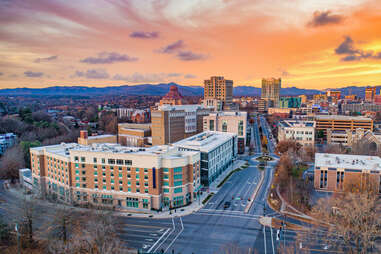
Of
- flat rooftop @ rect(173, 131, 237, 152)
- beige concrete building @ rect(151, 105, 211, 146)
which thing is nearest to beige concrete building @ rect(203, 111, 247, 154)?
beige concrete building @ rect(151, 105, 211, 146)

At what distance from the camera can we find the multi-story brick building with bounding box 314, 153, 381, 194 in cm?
5375

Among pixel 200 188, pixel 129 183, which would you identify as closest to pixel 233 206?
pixel 200 188

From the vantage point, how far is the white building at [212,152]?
63.6 metres

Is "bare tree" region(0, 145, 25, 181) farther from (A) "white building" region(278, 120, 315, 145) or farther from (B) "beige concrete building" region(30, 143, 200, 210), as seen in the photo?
(A) "white building" region(278, 120, 315, 145)

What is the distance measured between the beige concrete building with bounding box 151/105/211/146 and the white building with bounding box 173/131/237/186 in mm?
17318

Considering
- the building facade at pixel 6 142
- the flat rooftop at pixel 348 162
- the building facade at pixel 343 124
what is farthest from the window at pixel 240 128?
the building facade at pixel 6 142

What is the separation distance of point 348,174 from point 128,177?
1815 inches

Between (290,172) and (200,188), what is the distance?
2273 cm

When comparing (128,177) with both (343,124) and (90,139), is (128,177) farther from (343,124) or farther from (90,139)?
(343,124)

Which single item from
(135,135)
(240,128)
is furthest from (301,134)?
(135,135)

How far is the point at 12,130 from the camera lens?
386 ft

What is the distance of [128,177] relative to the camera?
52.5 m

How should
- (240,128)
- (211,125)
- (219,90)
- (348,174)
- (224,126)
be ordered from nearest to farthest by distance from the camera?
1. (348,174)
2. (240,128)
3. (224,126)
4. (211,125)
5. (219,90)

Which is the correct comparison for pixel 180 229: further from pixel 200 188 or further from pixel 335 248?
pixel 335 248
